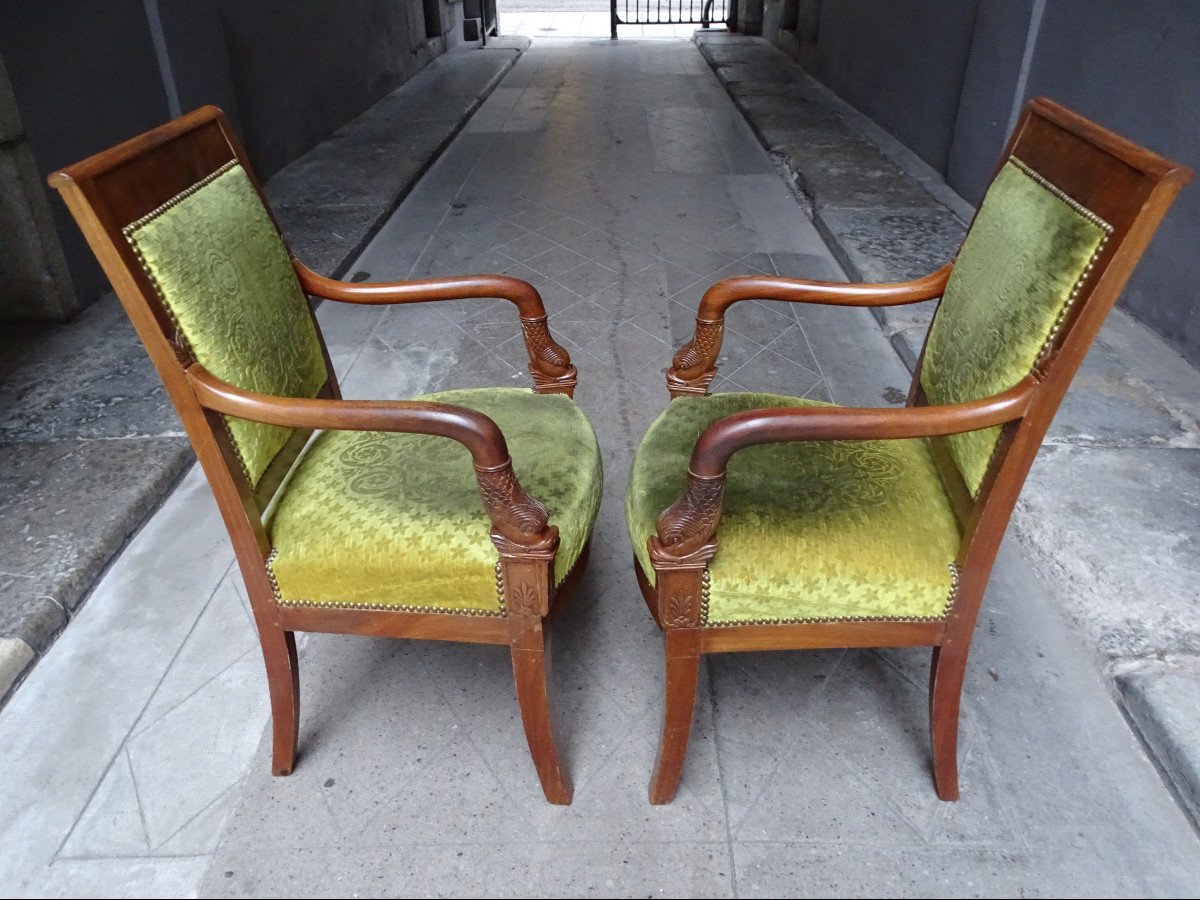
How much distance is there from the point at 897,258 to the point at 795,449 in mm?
2200

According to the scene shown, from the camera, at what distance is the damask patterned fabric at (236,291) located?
3.78 feet

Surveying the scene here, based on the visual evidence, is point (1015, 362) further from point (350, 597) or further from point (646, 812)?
point (350, 597)

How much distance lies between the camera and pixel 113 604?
1.82m

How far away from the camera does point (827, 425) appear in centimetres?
109

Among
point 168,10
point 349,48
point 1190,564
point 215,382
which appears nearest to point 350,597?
point 215,382

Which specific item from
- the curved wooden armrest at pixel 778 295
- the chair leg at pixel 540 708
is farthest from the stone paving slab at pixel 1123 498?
the chair leg at pixel 540 708

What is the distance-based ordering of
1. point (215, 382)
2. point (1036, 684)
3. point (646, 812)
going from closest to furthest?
1. point (215, 382)
2. point (646, 812)
3. point (1036, 684)

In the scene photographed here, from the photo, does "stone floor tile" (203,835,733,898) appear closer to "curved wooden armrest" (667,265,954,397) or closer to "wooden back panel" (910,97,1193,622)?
"wooden back panel" (910,97,1193,622)

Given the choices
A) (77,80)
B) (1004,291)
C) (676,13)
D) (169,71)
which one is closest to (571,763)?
(1004,291)

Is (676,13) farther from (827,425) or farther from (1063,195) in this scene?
(827,425)

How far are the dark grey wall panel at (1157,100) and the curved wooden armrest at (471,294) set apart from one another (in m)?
2.05

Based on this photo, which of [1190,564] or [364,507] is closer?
[364,507]

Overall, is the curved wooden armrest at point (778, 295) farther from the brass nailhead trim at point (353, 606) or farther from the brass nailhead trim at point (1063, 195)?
the brass nailhead trim at point (353, 606)

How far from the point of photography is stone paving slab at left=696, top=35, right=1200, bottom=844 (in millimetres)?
1534
